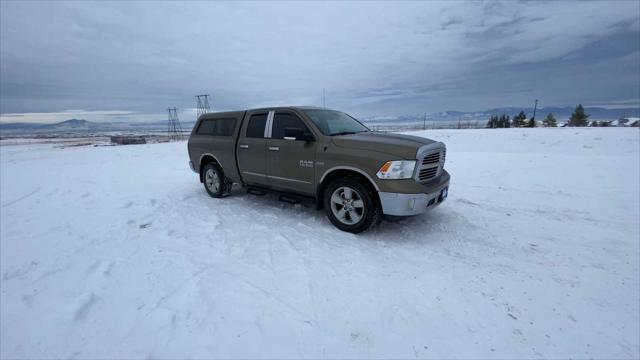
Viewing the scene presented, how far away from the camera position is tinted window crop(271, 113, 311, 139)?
485cm

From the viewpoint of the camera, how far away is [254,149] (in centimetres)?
540

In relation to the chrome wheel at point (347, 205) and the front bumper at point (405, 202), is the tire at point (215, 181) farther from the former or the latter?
the front bumper at point (405, 202)

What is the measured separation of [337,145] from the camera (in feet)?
14.2

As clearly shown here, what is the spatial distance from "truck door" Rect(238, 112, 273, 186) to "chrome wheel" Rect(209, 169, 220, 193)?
906mm

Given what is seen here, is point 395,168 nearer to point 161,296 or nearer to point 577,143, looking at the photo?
point 161,296

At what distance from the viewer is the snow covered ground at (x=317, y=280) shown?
7.62 ft

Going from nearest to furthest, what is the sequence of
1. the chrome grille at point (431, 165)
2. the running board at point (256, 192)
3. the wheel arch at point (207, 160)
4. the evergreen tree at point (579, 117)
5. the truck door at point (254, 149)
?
1. the chrome grille at point (431, 165)
2. the truck door at point (254, 149)
3. the running board at point (256, 192)
4. the wheel arch at point (207, 160)
5. the evergreen tree at point (579, 117)

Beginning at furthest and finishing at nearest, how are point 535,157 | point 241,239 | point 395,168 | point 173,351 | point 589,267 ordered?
point 535,157 → point 241,239 → point 395,168 → point 589,267 → point 173,351

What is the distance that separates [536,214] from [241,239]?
497 centimetres

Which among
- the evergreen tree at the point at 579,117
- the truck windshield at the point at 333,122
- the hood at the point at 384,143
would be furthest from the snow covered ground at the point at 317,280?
the evergreen tree at the point at 579,117

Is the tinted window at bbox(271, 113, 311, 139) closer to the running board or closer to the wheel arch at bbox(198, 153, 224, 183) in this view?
the running board

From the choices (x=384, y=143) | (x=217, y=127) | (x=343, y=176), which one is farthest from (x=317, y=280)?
(x=217, y=127)

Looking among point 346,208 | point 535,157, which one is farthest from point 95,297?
point 535,157

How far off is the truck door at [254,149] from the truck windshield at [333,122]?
91 centimetres
